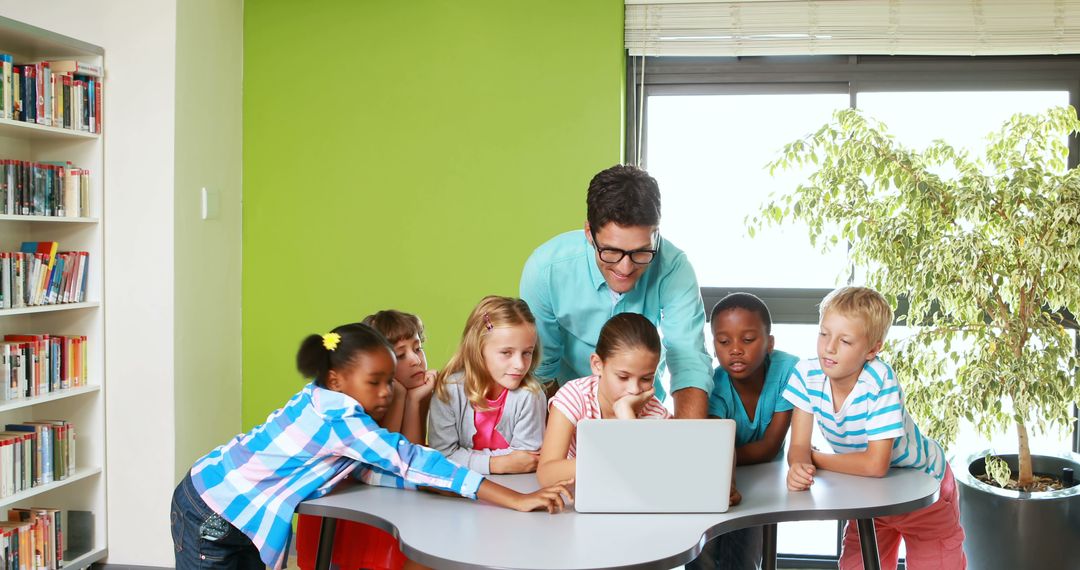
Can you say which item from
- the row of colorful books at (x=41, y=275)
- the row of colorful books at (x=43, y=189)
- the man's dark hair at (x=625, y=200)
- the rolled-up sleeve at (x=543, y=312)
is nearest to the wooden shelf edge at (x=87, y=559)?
the row of colorful books at (x=41, y=275)

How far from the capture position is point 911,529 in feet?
8.05

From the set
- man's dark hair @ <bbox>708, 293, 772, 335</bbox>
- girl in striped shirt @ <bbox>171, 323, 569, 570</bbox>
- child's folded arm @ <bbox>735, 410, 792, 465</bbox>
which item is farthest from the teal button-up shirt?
A: girl in striped shirt @ <bbox>171, 323, 569, 570</bbox>

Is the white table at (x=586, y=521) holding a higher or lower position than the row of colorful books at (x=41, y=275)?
lower

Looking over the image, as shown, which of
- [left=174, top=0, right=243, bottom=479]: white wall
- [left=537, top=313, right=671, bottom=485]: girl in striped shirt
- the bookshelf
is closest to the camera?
[left=537, top=313, right=671, bottom=485]: girl in striped shirt

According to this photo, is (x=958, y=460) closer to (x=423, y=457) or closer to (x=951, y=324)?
(x=951, y=324)

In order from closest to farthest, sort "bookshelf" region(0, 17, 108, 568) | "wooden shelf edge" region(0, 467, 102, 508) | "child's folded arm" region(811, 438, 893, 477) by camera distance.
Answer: "child's folded arm" region(811, 438, 893, 477) < "wooden shelf edge" region(0, 467, 102, 508) < "bookshelf" region(0, 17, 108, 568)

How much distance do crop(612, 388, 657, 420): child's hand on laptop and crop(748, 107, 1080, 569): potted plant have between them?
4.65 feet

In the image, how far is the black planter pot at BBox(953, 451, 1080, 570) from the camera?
3111 mm

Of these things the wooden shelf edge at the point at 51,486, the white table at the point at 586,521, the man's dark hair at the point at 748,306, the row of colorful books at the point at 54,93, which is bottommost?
the wooden shelf edge at the point at 51,486

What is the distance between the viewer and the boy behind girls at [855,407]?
2.19m

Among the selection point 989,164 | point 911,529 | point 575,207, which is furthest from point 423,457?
point 989,164

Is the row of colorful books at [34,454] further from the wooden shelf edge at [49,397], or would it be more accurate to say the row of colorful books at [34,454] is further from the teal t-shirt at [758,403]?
the teal t-shirt at [758,403]

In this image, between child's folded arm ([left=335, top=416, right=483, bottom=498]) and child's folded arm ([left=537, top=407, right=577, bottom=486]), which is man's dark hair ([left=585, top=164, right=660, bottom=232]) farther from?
child's folded arm ([left=335, top=416, right=483, bottom=498])

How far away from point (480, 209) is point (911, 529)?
2.00 m
